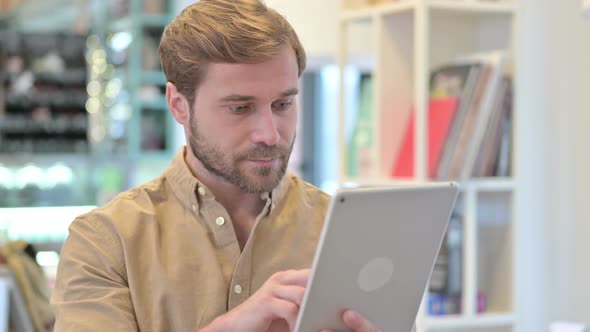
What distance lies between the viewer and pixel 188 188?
4.99 ft

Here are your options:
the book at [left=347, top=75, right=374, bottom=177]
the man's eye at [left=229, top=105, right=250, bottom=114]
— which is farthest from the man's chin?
the book at [left=347, top=75, right=374, bottom=177]

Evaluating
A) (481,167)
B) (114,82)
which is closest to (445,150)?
(481,167)

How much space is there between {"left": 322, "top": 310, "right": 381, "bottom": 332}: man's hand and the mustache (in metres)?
0.34

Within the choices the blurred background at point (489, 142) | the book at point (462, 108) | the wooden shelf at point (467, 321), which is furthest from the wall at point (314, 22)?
the wooden shelf at point (467, 321)

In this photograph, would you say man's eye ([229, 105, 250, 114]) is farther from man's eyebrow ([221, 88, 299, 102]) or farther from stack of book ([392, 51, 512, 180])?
stack of book ([392, 51, 512, 180])

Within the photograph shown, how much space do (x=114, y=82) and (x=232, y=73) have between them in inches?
224

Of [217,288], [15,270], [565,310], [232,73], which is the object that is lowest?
[565,310]

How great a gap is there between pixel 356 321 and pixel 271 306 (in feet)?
0.41

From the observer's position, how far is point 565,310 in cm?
275

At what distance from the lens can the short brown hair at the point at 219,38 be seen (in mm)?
1438

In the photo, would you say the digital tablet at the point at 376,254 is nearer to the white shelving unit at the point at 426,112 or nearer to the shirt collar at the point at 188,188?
the shirt collar at the point at 188,188

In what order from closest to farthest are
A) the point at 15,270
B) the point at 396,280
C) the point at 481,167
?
the point at 396,280 → the point at 15,270 → the point at 481,167

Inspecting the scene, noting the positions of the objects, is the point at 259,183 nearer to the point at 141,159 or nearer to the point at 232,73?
the point at 232,73

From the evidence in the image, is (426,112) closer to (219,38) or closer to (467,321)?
(467,321)
